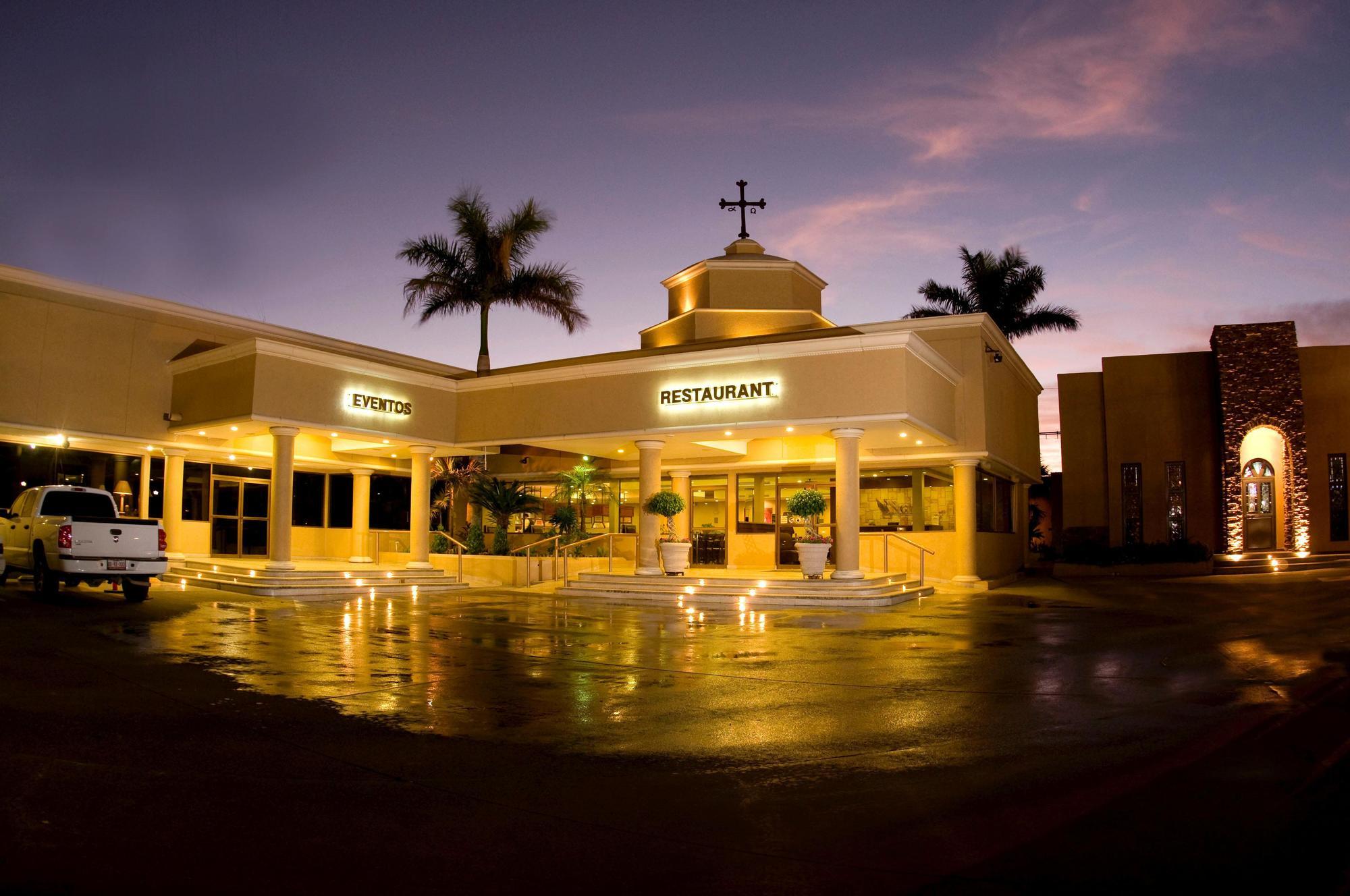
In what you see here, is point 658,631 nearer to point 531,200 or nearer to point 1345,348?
point 531,200

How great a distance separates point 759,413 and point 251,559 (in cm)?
1610

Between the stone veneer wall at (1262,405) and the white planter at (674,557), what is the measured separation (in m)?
17.9

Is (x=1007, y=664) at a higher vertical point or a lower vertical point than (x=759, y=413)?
lower

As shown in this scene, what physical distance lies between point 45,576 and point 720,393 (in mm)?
13100

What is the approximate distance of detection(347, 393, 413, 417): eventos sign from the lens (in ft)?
78.2

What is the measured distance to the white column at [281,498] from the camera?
2227cm

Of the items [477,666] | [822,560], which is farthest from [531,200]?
[477,666]

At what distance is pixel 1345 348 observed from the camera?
98.1 feet

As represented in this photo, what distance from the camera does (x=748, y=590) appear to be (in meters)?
20.5

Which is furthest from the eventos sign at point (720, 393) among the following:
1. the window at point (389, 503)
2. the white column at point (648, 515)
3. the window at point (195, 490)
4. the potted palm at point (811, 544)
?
the window at point (195, 490)

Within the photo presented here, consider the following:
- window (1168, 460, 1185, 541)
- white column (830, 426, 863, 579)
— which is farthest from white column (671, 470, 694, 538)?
window (1168, 460, 1185, 541)

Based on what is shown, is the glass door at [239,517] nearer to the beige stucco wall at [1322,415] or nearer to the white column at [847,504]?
the white column at [847,504]

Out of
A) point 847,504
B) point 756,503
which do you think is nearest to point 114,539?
point 847,504

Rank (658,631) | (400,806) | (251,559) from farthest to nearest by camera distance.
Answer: (251,559) → (658,631) → (400,806)
